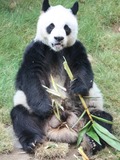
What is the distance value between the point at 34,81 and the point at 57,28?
0.54 meters

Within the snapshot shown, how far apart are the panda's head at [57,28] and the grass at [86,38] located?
3.21ft

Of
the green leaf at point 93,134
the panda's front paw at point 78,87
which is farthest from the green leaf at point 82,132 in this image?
the panda's front paw at point 78,87

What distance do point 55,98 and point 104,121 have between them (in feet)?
1.87

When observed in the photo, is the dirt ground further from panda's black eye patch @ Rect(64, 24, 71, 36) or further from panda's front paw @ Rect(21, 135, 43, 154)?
panda's black eye patch @ Rect(64, 24, 71, 36)

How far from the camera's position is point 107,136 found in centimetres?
451

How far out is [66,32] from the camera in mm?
5016

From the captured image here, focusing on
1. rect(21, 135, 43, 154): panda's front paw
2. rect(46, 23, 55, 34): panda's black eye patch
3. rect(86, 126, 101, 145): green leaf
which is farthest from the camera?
rect(46, 23, 55, 34): panda's black eye patch

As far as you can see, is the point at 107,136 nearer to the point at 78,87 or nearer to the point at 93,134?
the point at 93,134

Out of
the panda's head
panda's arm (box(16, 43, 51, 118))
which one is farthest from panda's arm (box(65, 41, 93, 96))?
panda's arm (box(16, 43, 51, 118))

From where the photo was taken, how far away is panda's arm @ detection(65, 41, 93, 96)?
4914mm

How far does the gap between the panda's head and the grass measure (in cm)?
98

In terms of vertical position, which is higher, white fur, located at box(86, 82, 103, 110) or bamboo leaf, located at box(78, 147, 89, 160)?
white fur, located at box(86, 82, 103, 110)

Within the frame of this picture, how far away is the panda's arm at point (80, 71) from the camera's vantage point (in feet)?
16.1

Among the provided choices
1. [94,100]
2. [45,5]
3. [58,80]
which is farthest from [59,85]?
[45,5]
